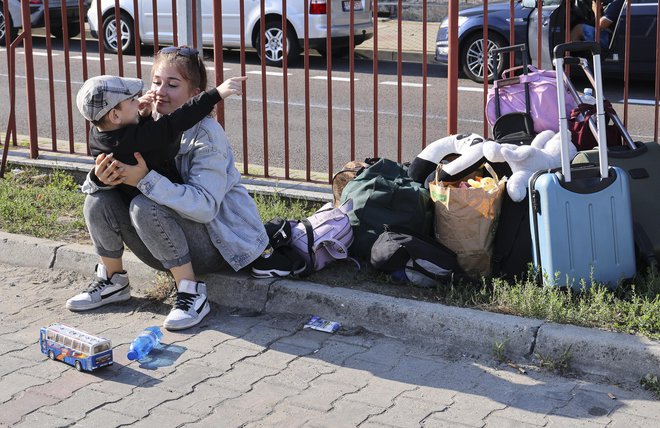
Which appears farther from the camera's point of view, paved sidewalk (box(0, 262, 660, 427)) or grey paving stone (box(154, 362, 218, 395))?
grey paving stone (box(154, 362, 218, 395))

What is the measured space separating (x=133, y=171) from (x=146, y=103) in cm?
41

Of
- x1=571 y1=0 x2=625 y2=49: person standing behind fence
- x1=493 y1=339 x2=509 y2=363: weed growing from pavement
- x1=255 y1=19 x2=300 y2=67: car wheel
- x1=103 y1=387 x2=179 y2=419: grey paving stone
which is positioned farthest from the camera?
x1=255 y1=19 x2=300 y2=67: car wheel

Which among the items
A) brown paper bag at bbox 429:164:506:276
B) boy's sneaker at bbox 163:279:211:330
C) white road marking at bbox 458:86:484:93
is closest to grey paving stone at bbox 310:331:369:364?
boy's sneaker at bbox 163:279:211:330

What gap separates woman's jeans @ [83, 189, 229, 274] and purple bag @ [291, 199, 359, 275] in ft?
1.27

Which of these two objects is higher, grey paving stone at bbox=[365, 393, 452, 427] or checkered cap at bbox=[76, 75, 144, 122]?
checkered cap at bbox=[76, 75, 144, 122]

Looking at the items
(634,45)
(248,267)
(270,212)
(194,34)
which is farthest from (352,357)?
(634,45)

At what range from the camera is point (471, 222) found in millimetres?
4699

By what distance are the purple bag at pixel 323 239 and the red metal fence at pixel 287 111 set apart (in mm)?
1112

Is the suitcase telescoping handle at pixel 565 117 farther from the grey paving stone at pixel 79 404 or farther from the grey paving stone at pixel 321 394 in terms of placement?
the grey paving stone at pixel 79 404

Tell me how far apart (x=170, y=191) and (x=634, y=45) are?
753 centimetres

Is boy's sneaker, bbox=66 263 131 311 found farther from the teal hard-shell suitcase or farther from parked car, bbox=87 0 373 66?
parked car, bbox=87 0 373 66

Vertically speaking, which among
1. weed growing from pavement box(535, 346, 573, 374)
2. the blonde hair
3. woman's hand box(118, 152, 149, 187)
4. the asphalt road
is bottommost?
weed growing from pavement box(535, 346, 573, 374)

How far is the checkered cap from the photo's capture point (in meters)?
4.46

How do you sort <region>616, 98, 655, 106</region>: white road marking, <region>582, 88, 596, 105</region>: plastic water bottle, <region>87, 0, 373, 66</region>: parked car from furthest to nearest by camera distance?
<region>87, 0, 373, 66</region>: parked car
<region>616, 98, 655, 106</region>: white road marking
<region>582, 88, 596, 105</region>: plastic water bottle
